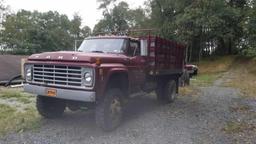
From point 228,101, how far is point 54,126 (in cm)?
780

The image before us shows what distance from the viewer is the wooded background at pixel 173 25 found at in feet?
123

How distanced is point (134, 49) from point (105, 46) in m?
0.84

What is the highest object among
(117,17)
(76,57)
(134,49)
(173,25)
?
(117,17)

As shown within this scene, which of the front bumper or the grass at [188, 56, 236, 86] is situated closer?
the front bumper

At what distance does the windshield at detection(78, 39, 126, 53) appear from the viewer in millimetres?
9266

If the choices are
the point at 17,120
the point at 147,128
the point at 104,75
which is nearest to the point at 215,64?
the point at 147,128

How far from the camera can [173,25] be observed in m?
40.5

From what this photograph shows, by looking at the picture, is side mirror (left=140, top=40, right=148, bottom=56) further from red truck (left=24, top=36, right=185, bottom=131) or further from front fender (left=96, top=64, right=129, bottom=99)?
front fender (left=96, top=64, right=129, bottom=99)

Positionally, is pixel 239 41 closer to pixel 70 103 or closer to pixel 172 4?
pixel 172 4

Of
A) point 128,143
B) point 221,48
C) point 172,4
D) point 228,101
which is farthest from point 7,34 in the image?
point 128,143

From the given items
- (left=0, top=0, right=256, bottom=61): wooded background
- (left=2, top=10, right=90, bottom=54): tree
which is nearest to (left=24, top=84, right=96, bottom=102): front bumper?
(left=0, top=0, right=256, bottom=61): wooded background

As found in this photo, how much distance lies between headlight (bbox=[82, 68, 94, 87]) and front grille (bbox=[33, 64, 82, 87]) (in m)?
0.10

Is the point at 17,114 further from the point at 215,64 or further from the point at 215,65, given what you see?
the point at 215,64

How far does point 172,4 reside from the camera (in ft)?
140
